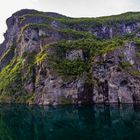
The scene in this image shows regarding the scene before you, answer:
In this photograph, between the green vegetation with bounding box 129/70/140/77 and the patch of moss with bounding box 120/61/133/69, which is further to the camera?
the patch of moss with bounding box 120/61/133/69

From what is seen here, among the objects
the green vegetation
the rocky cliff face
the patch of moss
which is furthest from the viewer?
the patch of moss

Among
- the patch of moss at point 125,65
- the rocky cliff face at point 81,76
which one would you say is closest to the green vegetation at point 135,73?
the rocky cliff face at point 81,76

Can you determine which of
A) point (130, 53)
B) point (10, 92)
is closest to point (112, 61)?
point (130, 53)

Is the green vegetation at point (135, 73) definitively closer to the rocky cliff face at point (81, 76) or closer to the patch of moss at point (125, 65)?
the rocky cliff face at point (81, 76)

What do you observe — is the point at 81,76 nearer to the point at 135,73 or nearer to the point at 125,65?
the point at 125,65

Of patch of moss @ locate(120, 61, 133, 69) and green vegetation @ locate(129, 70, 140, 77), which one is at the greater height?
patch of moss @ locate(120, 61, 133, 69)

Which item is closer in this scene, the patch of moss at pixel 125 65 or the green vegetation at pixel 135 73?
→ the green vegetation at pixel 135 73

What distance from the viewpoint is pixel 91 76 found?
147625 mm

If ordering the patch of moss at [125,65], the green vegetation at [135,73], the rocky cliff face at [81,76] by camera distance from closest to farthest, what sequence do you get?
the rocky cliff face at [81,76], the green vegetation at [135,73], the patch of moss at [125,65]

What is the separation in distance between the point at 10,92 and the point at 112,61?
6580 cm

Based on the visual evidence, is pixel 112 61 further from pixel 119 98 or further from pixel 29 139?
pixel 29 139

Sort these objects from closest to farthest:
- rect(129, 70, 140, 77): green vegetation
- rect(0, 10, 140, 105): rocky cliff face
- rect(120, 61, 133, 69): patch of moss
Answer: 1. rect(0, 10, 140, 105): rocky cliff face
2. rect(129, 70, 140, 77): green vegetation
3. rect(120, 61, 133, 69): patch of moss

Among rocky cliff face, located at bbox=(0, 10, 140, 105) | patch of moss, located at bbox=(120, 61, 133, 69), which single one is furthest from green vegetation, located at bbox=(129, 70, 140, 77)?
patch of moss, located at bbox=(120, 61, 133, 69)

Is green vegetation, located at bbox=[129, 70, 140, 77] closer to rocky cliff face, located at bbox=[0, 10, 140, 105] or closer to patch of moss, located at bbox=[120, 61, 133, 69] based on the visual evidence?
rocky cliff face, located at bbox=[0, 10, 140, 105]
